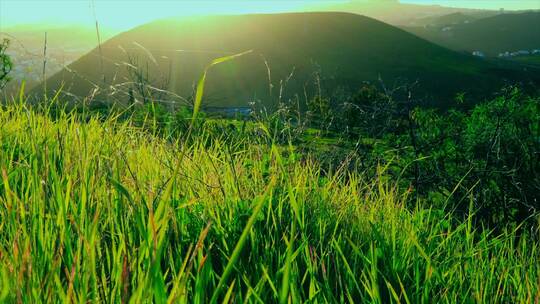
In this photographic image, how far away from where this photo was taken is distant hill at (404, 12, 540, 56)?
175 meters

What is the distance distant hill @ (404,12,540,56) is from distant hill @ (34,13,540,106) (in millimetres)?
A: 55798

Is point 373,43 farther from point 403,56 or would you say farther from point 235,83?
point 235,83

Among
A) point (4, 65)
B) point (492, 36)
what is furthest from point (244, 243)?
point (492, 36)

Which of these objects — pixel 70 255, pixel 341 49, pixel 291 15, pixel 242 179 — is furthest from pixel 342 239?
pixel 291 15

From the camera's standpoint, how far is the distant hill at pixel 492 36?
175 meters

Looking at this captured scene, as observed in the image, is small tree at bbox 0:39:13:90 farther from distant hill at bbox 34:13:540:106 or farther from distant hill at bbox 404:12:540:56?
distant hill at bbox 404:12:540:56

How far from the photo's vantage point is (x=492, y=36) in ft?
604

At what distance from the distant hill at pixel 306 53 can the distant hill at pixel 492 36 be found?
55.8m

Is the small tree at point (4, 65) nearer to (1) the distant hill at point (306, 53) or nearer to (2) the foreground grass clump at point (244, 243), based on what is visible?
(2) the foreground grass clump at point (244, 243)

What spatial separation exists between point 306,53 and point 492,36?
10463cm

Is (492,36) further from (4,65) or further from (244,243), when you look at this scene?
(244,243)

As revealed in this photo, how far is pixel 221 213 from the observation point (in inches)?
115

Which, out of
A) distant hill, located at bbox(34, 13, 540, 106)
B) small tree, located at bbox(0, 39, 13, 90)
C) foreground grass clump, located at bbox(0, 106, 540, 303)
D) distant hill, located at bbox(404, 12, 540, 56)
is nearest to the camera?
foreground grass clump, located at bbox(0, 106, 540, 303)

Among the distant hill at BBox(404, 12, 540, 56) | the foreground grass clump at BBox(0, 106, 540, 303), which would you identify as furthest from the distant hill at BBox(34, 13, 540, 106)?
the foreground grass clump at BBox(0, 106, 540, 303)
